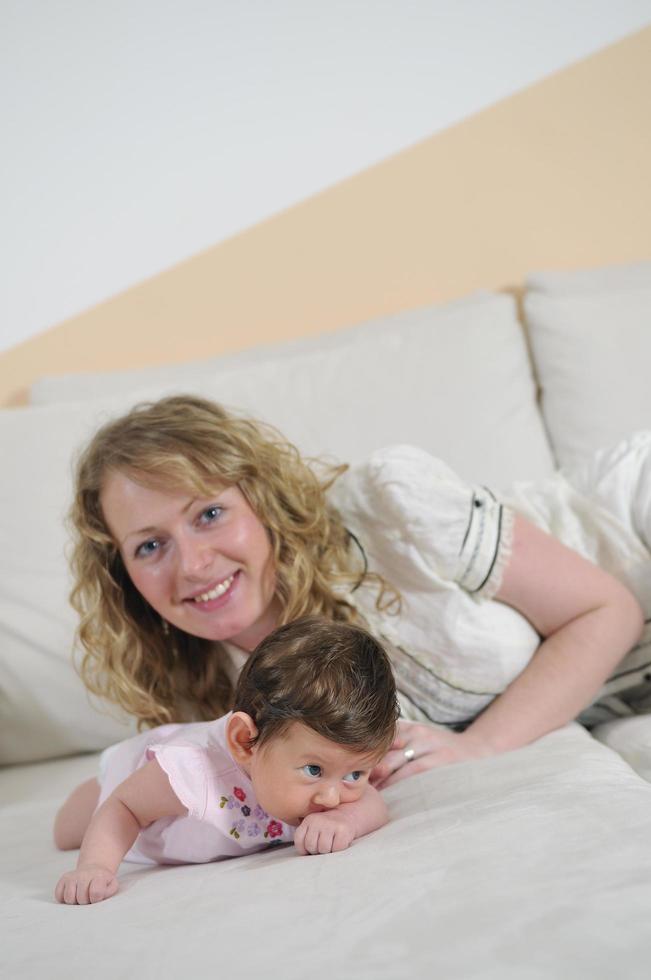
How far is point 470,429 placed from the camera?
1.78 metres

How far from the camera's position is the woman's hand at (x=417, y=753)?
1202 millimetres

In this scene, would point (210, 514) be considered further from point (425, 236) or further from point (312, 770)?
point (425, 236)

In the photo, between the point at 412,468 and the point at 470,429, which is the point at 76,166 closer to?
the point at 470,429

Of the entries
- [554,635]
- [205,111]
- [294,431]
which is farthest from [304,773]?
[205,111]

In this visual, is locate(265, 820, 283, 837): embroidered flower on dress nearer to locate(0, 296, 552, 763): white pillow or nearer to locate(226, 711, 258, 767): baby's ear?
locate(226, 711, 258, 767): baby's ear

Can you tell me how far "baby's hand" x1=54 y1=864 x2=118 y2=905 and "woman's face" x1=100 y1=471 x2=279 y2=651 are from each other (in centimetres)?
40

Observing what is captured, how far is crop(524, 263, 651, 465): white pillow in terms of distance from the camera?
1802mm

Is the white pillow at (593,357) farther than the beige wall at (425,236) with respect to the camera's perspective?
No

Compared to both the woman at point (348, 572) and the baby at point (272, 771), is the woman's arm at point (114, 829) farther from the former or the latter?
the woman at point (348, 572)

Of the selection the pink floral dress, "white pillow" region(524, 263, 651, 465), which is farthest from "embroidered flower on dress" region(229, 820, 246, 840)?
"white pillow" region(524, 263, 651, 465)

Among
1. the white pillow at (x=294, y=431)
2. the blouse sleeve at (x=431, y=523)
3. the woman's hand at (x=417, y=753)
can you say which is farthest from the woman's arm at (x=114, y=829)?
the white pillow at (x=294, y=431)

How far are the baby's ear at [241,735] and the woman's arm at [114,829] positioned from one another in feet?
0.34

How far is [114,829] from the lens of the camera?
41.6 inches

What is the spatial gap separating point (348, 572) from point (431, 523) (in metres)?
0.14
